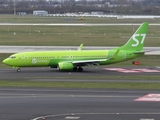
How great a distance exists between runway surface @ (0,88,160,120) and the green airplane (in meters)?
16.5

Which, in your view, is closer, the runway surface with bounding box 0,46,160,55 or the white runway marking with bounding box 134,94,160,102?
the white runway marking with bounding box 134,94,160,102

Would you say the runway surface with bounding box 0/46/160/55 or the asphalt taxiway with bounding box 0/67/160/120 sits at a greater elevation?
the asphalt taxiway with bounding box 0/67/160/120

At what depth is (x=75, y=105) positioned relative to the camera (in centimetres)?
3972

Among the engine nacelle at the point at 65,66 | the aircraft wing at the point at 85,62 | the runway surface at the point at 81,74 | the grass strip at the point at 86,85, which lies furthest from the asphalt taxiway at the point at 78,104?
the aircraft wing at the point at 85,62

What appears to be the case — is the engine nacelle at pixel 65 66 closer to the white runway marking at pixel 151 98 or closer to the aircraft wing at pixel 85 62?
the aircraft wing at pixel 85 62

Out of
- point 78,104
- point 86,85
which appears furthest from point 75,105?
point 86,85

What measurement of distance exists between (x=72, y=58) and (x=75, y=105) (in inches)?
1010

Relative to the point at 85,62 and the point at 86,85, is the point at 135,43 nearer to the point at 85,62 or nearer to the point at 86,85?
the point at 85,62

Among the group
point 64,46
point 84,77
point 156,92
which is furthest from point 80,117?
point 64,46

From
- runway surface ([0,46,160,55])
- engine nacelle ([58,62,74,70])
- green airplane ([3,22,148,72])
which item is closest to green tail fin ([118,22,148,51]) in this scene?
green airplane ([3,22,148,72])

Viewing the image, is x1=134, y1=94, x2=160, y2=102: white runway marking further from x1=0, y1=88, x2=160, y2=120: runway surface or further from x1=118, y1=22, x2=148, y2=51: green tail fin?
x1=118, y1=22, x2=148, y2=51: green tail fin

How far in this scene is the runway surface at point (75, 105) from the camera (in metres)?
35.9

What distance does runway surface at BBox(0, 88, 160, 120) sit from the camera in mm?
35906

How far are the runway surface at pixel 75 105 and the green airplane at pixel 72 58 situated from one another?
16475 millimetres
